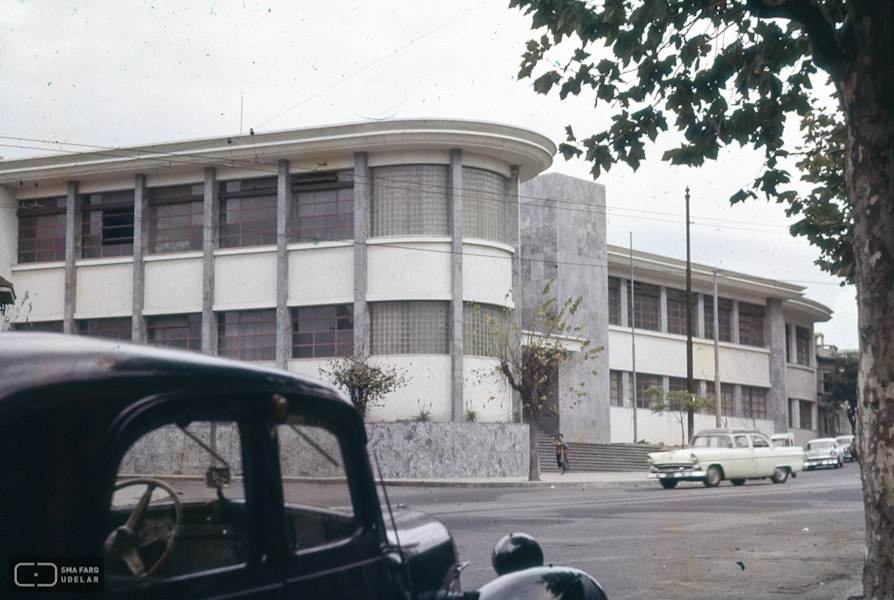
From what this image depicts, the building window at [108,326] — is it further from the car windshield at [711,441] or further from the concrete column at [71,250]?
the car windshield at [711,441]

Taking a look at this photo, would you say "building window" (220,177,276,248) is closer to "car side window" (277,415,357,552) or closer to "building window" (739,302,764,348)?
"car side window" (277,415,357,552)

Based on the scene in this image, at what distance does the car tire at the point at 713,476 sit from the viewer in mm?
25094

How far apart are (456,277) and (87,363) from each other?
30205 mm

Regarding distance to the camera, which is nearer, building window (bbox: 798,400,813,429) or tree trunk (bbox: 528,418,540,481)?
tree trunk (bbox: 528,418,540,481)

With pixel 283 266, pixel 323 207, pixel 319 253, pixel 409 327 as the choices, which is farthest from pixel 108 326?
pixel 409 327

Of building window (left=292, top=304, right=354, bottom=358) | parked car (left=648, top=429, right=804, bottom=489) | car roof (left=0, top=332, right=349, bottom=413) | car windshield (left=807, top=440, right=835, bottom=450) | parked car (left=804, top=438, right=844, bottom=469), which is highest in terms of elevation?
building window (left=292, top=304, right=354, bottom=358)

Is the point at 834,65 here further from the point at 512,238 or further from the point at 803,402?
the point at 803,402

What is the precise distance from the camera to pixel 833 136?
10.5 meters

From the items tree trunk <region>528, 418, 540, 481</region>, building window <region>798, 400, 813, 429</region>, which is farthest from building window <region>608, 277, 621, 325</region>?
building window <region>798, 400, 813, 429</region>

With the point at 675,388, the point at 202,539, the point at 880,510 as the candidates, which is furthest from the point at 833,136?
the point at 675,388

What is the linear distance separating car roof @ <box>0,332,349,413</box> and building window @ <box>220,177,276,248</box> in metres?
31.5

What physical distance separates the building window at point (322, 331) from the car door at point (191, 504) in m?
30.1

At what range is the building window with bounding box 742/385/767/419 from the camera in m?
52.7

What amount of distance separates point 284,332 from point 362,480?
30654mm
